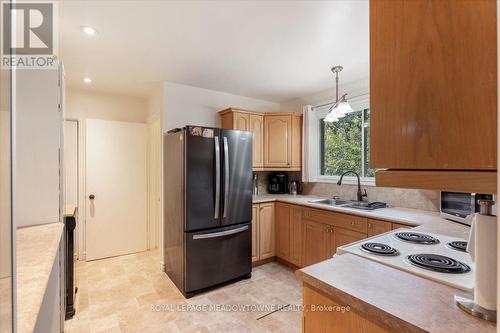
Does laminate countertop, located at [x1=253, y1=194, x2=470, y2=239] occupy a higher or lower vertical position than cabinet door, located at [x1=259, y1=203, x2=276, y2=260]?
higher

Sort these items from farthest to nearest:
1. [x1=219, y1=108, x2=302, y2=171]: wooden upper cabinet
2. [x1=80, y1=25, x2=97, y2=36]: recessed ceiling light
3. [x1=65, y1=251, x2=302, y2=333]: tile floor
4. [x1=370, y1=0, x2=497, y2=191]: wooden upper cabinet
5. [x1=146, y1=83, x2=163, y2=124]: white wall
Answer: [x1=219, y1=108, x2=302, y2=171]: wooden upper cabinet → [x1=146, y1=83, x2=163, y2=124]: white wall → [x1=65, y1=251, x2=302, y2=333]: tile floor → [x1=80, y1=25, x2=97, y2=36]: recessed ceiling light → [x1=370, y1=0, x2=497, y2=191]: wooden upper cabinet

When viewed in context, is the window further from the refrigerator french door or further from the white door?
the white door

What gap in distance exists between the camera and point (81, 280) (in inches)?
113

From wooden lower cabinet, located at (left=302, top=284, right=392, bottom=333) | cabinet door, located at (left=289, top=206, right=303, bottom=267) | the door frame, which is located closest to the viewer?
wooden lower cabinet, located at (left=302, top=284, right=392, bottom=333)

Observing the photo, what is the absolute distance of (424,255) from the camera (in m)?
1.13

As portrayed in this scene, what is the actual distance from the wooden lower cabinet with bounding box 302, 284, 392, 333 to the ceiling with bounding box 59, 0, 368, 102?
1742mm

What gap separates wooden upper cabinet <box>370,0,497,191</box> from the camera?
20.0 inches

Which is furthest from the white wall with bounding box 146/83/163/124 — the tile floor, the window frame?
the window frame

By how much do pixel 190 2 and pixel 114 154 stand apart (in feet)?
8.92

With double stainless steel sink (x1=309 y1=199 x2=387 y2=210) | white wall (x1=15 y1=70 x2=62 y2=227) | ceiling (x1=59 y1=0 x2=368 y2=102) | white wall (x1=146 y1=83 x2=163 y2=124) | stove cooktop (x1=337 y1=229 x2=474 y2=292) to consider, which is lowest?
double stainless steel sink (x1=309 y1=199 x2=387 y2=210)

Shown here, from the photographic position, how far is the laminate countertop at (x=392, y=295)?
0.69 metres

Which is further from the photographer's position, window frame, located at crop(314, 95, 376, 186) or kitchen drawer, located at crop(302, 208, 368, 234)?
window frame, located at crop(314, 95, 376, 186)

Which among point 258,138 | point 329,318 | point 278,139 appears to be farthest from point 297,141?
point 329,318

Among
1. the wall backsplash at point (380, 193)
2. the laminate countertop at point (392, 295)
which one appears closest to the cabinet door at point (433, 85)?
the laminate countertop at point (392, 295)
